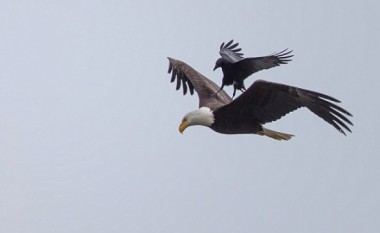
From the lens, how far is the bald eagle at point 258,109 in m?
12.8

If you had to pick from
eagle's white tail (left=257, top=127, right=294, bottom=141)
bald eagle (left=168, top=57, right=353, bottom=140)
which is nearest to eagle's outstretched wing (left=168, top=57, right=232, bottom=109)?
bald eagle (left=168, top=57, right=353, bottom=140)

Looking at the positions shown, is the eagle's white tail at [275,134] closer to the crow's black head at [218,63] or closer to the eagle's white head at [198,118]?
the eagle's white head at [198,118]

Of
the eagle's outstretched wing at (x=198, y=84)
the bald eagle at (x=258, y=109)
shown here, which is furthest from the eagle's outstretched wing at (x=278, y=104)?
the eagle's outstretched wing at (x=198, y=84)

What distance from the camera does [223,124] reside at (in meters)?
14.2

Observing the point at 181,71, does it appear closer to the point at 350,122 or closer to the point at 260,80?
the point at 260,80

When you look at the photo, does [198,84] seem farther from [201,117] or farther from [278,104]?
[278,104]

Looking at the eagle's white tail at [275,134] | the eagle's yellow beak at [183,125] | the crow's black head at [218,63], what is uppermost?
the crow's black head at [218,63]

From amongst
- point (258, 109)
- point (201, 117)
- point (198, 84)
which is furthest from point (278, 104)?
point (198, 84)

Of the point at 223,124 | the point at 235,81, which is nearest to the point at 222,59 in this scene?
the point at 235,81

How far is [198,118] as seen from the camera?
1429cm

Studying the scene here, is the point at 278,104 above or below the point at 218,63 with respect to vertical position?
below

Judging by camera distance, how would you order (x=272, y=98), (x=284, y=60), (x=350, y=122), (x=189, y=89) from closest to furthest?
1. (x=350, y=122)
2. (x=272, y=98)
3. (x=284, y=60)
4. (x=189, y=89)

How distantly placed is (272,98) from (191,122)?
1.50 m

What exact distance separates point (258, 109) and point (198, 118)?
38.9 inches
